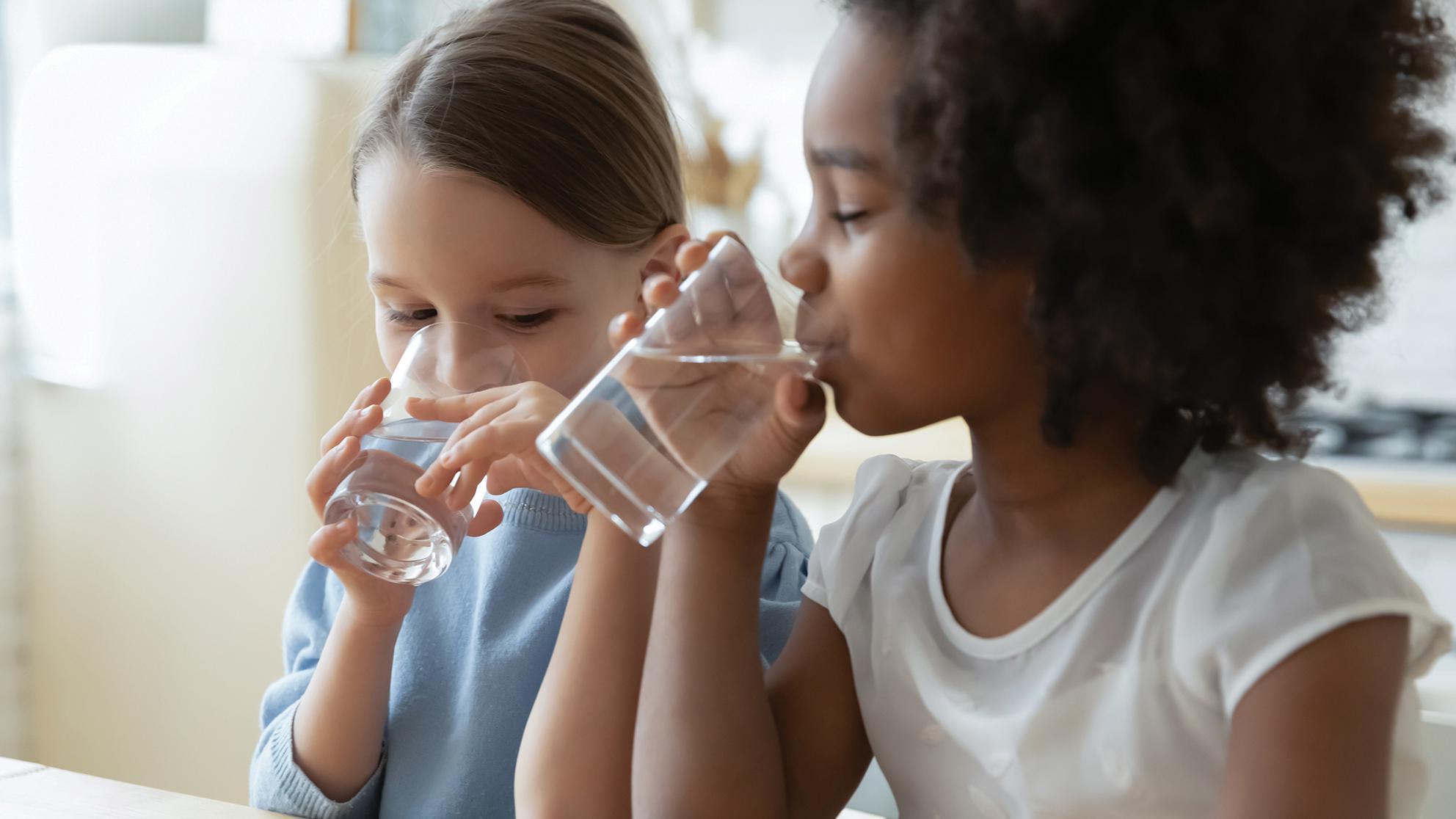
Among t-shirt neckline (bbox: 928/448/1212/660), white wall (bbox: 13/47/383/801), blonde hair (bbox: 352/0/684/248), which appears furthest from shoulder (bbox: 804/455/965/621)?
white wall (bbox: 13/47/383/801)

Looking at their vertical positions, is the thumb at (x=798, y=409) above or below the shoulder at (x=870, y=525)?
above

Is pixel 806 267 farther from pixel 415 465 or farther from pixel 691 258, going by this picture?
pixel 415 465

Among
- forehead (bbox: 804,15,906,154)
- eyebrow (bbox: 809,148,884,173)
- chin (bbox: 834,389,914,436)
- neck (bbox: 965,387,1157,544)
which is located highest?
forehead (bbox: 804,15,906,154)

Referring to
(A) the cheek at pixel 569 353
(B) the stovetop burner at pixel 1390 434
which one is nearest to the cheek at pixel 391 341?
(A) the cheek at pixel 569 353

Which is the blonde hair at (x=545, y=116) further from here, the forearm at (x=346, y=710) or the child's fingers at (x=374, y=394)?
the forearm at (x=346, y=710)

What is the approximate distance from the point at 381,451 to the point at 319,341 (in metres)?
1.11

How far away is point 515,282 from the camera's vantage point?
1058mm

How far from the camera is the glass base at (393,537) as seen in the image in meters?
0.93

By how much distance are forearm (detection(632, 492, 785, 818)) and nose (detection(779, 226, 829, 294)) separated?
176 millimetres

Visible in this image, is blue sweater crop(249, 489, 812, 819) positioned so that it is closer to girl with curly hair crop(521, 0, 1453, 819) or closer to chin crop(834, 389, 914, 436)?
girl with curly hair crop(521, 0, 1453, 819)

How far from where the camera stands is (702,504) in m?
0.91

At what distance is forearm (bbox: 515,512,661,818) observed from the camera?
37.9 inches

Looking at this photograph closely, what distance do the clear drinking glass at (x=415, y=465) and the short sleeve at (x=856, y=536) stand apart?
0.25 meters

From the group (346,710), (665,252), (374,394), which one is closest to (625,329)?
(374,394)
